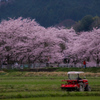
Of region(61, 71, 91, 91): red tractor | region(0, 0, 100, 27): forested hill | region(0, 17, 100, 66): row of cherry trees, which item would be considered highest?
region(0, 0, 100, 27): forested hill

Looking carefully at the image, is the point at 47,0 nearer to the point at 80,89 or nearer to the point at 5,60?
the point at 5,60

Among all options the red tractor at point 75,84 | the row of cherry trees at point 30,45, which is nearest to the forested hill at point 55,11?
the row of cherry trees at point 30,45

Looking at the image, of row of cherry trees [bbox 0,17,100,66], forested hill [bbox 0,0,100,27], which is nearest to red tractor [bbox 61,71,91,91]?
row of cherry trees [bbox 0,17,100,66]

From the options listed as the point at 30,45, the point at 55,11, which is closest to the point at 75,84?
the point at 30,45

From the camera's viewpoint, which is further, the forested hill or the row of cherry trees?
the forested hill

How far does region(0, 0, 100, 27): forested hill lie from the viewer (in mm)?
181500

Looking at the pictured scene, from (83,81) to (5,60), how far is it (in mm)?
31230

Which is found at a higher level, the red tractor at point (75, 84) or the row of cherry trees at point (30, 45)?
the row of cherry trees at point (30, 45)

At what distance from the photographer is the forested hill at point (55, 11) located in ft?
595

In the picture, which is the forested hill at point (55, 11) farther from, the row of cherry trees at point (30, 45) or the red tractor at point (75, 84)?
the red tractor at point (75, 84)

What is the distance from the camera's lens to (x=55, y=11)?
18488cm

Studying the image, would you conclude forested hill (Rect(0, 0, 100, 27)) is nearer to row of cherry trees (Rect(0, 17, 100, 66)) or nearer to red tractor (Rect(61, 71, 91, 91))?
row of cherry trees (Rect(0, 17, 100, 66))

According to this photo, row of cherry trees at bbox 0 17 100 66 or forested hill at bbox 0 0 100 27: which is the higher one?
forested hill at bbox 0 0 100 27

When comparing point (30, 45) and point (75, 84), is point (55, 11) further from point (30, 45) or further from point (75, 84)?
point (75, 84)
